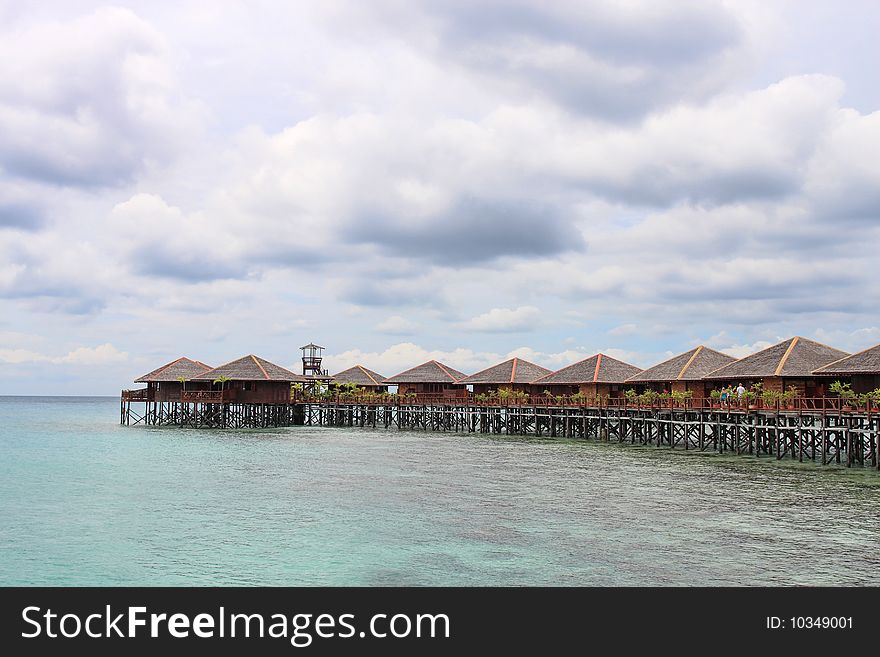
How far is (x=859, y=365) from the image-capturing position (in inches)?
1316

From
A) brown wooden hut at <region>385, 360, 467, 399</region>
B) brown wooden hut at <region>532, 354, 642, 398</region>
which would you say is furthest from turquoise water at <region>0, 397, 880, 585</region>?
brown wooden hut at <region>385, 360, 467, 399</region>

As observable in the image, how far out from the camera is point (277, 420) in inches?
2453

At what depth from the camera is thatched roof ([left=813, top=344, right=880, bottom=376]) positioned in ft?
107

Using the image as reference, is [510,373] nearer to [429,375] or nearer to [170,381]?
[429,375]

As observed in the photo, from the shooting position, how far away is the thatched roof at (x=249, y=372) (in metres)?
58.3

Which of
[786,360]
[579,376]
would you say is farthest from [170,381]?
[786,360]

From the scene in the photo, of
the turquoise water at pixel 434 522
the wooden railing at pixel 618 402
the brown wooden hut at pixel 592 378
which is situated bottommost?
the turquoise water at pixel 434 522

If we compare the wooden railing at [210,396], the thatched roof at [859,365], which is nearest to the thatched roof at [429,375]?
the wooden railing at [210,396]

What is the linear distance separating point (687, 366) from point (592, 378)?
7.55 metres

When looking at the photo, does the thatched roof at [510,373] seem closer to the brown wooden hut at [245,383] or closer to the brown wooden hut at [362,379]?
the brown wooden hut at [362,379]

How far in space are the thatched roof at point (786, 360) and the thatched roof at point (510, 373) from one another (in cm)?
1934

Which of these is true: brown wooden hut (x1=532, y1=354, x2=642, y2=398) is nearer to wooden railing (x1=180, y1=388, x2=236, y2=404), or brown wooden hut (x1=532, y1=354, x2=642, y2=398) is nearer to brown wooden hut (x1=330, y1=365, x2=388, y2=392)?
brown wooden hut (x1=330, y1=365, x2=388, y2=392)

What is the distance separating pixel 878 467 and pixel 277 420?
4559 centimetres

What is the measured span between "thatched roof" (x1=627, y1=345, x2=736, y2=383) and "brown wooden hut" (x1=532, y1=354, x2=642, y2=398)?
2.23 metres
